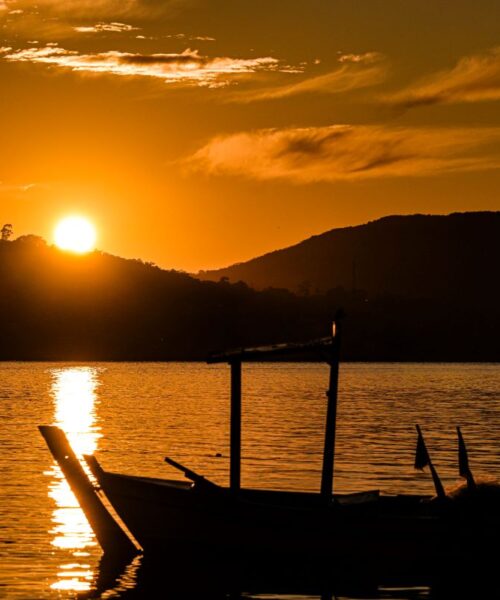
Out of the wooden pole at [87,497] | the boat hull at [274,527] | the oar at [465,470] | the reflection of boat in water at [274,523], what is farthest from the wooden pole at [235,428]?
the oar at [465,470]

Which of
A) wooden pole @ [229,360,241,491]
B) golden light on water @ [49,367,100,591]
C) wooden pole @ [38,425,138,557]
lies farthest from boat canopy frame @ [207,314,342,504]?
golden light on water @ [49,367,100,591]

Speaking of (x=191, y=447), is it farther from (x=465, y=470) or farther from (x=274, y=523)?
(x=465, y=470)

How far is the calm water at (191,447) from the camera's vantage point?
98.0ft

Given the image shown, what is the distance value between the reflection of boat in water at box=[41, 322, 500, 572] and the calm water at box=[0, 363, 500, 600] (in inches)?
46.3

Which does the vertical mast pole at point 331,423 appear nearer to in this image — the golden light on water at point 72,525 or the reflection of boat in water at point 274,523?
the reflection of boat in water at point 274,523

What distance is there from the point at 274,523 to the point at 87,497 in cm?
453

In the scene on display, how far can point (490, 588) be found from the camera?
26.4 m

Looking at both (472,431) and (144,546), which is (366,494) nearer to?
(144,546)

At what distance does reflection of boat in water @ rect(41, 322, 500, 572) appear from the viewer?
88.3ft

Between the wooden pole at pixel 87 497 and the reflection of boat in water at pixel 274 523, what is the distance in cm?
2

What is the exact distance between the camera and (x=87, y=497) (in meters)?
28.8

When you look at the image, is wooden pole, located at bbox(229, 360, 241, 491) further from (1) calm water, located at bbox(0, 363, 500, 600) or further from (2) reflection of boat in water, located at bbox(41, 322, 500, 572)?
(1) calm water, located at bbox(0, 363, 500, 600)

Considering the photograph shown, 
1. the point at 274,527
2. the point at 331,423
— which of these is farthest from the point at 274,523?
the point at 331,423

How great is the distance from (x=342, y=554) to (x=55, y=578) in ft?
20.6
